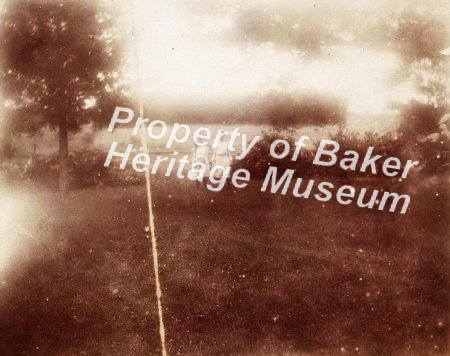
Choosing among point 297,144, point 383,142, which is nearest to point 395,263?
point 383,142

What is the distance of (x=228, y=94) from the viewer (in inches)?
116

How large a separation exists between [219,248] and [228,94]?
126 cm

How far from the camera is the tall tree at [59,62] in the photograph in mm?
2959

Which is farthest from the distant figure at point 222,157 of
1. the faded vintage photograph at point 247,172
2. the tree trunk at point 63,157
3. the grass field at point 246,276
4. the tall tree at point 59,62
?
the tree trunk at point 63,157

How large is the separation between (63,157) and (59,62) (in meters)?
0.78

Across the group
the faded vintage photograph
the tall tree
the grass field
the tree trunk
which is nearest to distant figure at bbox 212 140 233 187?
the faded vintage photograph

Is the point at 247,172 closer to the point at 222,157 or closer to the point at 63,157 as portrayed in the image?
the point at 222,157

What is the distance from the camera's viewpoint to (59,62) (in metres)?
2.98

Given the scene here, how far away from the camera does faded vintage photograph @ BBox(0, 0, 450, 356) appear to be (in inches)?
→ 115

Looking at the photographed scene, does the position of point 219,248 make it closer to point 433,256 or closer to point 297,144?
point 297,144

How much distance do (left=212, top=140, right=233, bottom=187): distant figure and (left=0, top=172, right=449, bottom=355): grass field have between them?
0.19 metres

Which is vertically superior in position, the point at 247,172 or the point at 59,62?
the point at 59,62

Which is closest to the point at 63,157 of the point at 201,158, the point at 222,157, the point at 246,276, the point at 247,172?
the point at 201,158

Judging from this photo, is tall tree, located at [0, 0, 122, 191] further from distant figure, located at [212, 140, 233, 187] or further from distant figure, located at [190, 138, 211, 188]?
distant figure, located at [212, 140, 233, 187]
